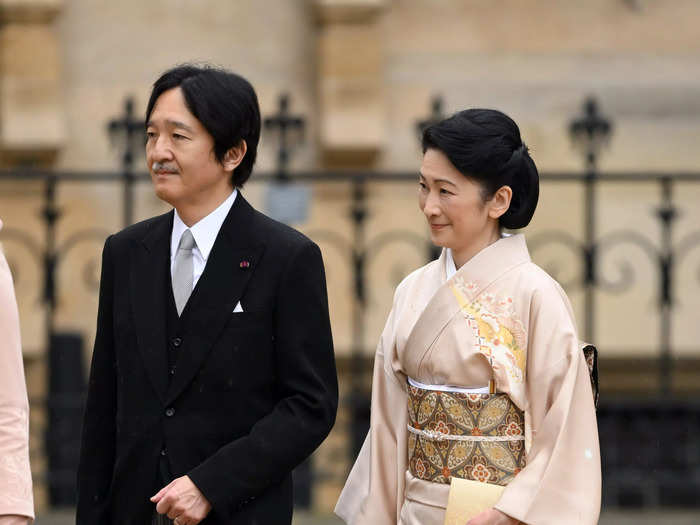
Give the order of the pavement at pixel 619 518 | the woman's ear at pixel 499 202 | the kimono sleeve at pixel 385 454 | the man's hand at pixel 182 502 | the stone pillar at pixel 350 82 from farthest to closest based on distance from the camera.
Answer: the stone pillar at pixel 350 82, the pavement at pixel 619 518, the kimono sleeve at pixel 385 454, the woman's ear at pixel 499 202, the man's hand at pixel 182 502

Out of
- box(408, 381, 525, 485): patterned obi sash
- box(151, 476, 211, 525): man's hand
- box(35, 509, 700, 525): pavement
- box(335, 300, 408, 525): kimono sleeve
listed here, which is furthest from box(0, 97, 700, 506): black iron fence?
box(151, 476, 211, 525): man's hand

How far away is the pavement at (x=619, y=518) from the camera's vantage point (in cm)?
772

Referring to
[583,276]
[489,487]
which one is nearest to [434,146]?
[489,487]

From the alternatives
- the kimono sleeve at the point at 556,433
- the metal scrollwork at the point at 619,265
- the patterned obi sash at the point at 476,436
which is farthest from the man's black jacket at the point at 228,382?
the metal scrollwork at the point at 619,265

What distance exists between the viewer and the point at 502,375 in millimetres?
3846

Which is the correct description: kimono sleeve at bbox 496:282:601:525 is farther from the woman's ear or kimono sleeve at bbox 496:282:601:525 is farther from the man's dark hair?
the man's dark hair

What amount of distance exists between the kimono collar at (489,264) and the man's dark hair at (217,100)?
2.18ft

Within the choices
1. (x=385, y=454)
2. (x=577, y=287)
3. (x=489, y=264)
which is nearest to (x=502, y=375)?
(x=489, y=264)

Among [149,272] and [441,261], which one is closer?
[149,272]

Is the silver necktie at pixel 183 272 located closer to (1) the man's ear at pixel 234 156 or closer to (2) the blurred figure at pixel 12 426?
(1) the man's ear at pixel 234 156

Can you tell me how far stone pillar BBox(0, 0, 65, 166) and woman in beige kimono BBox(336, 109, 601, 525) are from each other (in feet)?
16.3

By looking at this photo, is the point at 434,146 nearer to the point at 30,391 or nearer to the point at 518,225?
the point at 518,225

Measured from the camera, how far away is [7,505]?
3410 millimetres

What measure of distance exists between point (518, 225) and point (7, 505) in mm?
1452
